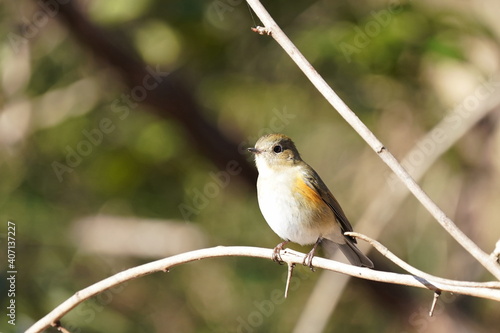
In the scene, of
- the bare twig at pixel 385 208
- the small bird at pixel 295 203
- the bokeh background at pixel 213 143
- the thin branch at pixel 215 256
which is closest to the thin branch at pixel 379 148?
the thin branch at pixel 215 256

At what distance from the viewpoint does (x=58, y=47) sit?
6.42 meters

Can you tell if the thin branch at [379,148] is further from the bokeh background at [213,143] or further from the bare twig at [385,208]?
the bare twig at [385,208]

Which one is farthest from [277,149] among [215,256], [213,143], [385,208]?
[215,256]

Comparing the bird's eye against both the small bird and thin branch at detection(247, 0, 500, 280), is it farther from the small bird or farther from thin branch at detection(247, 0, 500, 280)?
thin branch at detection(247, 0, 500, 280)

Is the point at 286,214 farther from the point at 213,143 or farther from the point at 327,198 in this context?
the point at 213,143

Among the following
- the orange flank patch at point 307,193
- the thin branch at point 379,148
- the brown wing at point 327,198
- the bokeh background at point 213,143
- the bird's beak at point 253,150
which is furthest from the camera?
the bokeh background at point 213,143

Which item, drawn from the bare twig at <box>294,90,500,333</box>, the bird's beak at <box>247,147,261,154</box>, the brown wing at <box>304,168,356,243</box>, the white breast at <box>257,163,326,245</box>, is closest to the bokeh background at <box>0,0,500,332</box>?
the bare twig at <box>294,90,500,333</box>

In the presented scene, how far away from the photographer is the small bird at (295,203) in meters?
4.44

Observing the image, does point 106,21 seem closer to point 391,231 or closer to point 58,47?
point 58,47

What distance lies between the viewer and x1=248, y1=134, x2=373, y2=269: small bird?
4.44 m

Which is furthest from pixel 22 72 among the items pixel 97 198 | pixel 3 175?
pixel 97 198

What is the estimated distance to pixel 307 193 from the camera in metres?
4.59

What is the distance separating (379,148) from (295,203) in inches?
85.8

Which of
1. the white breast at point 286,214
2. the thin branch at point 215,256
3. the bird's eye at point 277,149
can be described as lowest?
the thin branch at point 215,256
